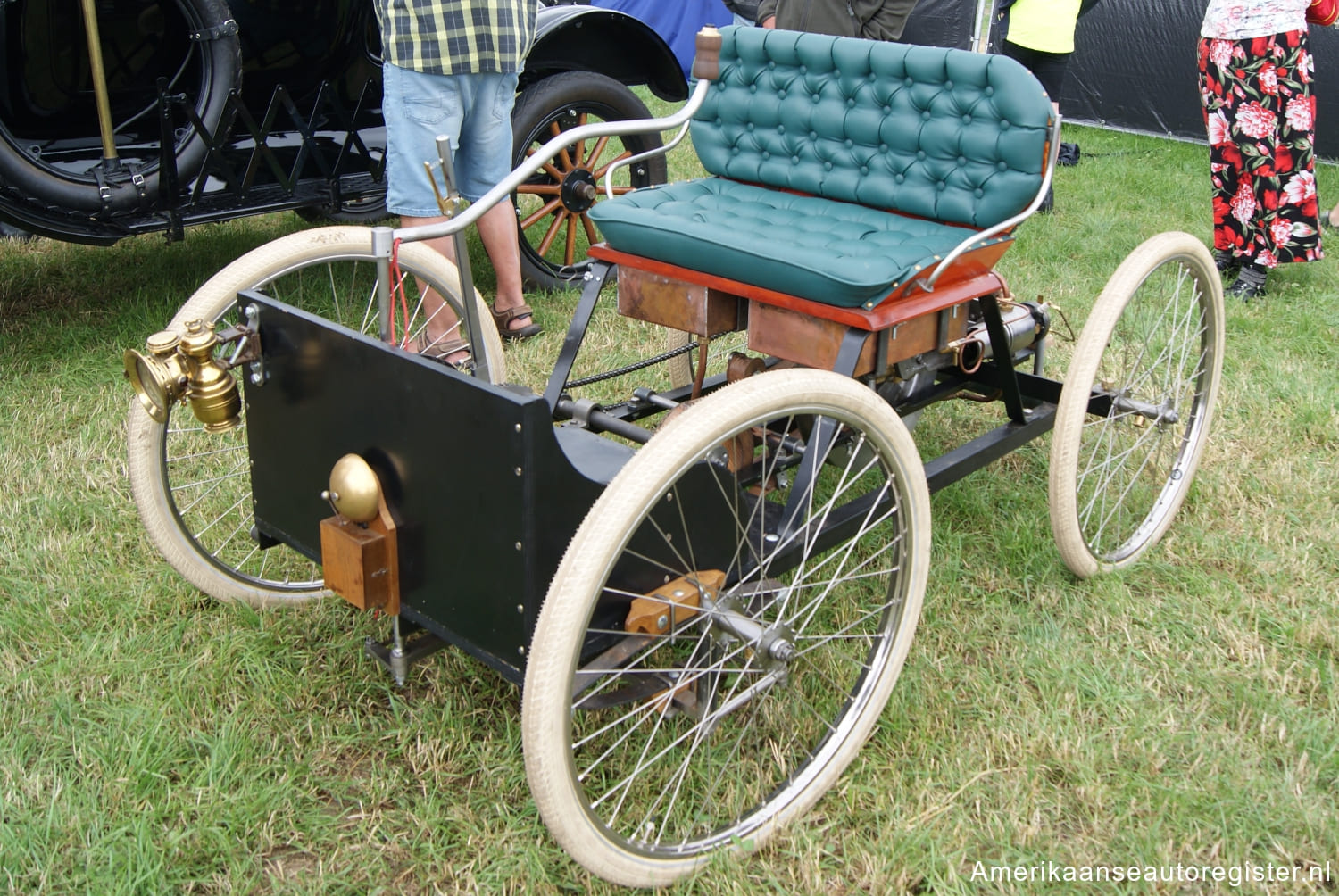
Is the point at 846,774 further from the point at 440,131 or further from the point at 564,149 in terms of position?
the point at 564,149

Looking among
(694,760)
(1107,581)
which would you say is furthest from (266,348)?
(1107,581)

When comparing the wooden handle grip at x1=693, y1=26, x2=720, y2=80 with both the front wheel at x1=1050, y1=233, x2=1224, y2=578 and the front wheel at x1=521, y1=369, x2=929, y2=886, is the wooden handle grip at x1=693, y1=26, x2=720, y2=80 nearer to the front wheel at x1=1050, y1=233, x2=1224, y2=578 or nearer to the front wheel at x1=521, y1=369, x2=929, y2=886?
the front wheel at x1=521, y1=369, x2=929, y2=886

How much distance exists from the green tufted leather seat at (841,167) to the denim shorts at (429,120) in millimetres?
838

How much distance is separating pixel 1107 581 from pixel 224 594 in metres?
1.89

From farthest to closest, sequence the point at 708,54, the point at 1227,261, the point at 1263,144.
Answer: the point at 1227,261 → the point at 1263,144 → the point at 708,54

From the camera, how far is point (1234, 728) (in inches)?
84.8

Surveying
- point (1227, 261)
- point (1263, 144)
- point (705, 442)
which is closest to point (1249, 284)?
point (1227, 261)

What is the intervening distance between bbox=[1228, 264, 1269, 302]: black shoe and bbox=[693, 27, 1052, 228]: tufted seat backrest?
2.63 m

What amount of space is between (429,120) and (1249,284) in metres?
3.33

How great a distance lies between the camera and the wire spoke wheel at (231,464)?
2.06 meters

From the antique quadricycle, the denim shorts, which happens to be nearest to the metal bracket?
the antique quadricycle

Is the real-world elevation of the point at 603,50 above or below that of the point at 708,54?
below

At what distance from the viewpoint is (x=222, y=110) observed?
336cm

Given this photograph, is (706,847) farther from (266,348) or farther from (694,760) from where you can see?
(266,348)
